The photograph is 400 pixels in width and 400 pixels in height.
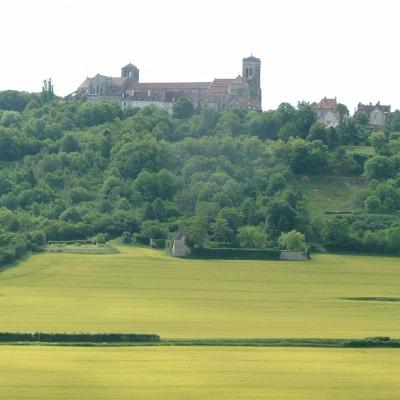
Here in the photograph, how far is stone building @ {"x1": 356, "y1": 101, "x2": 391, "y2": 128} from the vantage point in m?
186

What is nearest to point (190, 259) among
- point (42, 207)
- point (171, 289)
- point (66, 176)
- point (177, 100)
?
point (171, 289)

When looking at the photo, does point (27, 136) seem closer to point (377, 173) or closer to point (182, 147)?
point (182, 147)

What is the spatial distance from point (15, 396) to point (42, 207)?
3325 inches

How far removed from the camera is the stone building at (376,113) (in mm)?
186250

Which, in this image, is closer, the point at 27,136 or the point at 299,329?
the point at 299,329

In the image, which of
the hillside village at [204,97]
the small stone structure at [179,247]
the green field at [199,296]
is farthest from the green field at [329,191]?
the hillside village at [204,97]

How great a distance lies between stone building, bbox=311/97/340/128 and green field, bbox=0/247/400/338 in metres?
66.1

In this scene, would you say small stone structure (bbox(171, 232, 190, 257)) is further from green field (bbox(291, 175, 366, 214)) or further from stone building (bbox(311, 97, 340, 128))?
stone building (bbox(311, 97, 340, 128))

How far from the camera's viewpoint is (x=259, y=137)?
173 metres

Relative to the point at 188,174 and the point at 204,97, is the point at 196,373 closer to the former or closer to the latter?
the point at 188,174

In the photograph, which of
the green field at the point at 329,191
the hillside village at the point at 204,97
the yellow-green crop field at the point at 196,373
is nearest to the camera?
the yellow-green crop field at the point at 196,373

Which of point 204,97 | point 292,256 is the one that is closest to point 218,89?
point 204,97

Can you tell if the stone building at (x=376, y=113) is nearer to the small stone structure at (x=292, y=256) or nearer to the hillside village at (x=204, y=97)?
the hillside village at (x=204, y=97)

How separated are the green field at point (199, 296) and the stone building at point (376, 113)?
67.0 metres
